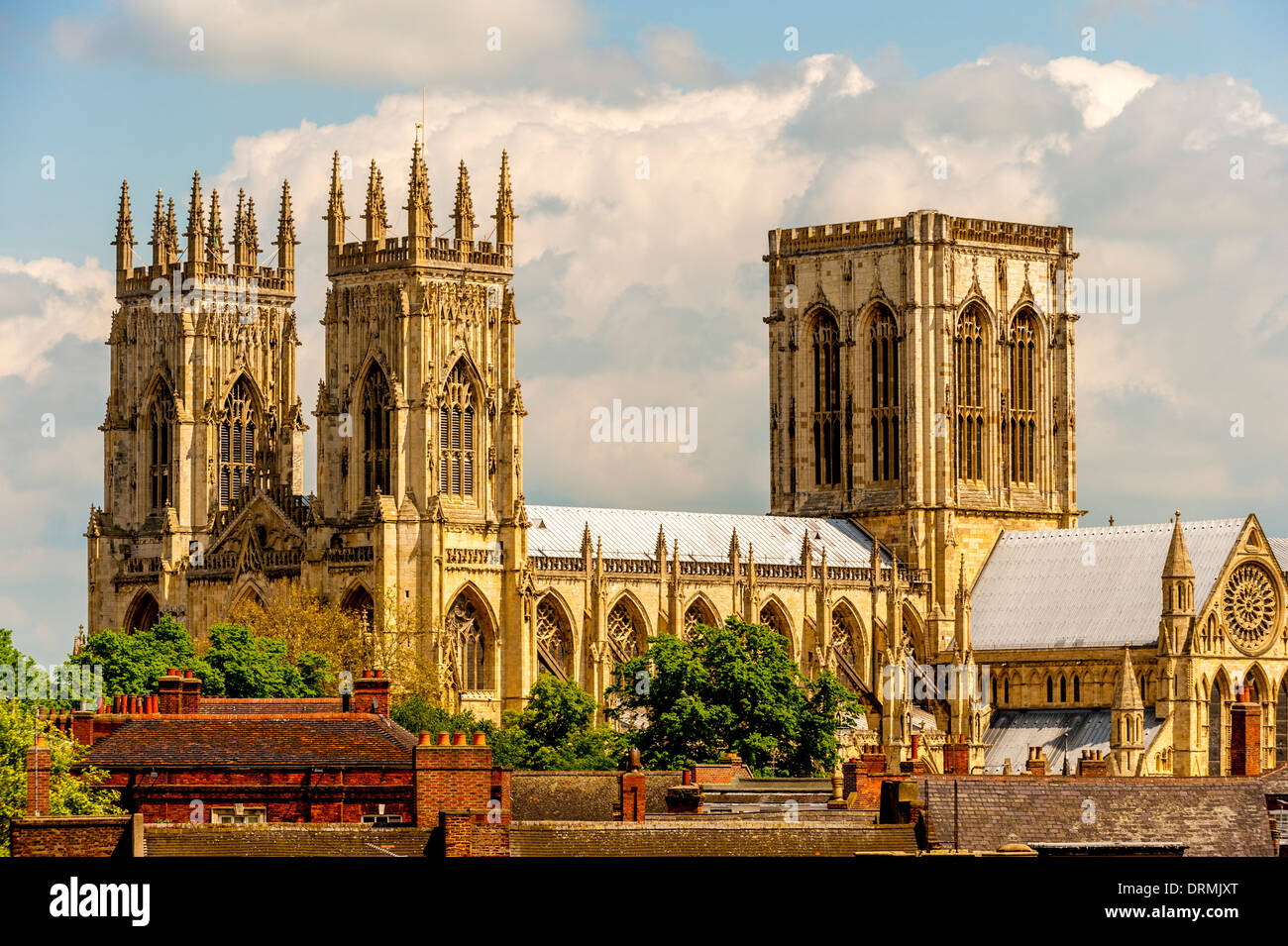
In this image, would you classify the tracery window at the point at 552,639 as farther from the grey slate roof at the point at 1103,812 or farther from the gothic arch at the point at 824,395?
the grey slate roof at the point at 1103,812

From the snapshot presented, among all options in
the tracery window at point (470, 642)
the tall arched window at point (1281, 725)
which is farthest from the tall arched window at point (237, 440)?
the tall arched window at point (1281, 725)

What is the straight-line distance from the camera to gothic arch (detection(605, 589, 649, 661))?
121 meters

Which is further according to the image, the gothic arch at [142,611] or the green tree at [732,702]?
the gothic arch at [142,611]

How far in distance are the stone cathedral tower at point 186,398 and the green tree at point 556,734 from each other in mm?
20487

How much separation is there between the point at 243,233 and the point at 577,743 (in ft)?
116

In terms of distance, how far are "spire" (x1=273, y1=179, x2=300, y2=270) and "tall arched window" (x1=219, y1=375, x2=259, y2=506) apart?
6010mm

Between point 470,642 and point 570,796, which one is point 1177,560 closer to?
point 470,642

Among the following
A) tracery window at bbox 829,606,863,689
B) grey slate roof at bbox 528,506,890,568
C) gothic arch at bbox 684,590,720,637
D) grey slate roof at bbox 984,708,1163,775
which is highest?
grey slate roof at bbox 528,506,890,568

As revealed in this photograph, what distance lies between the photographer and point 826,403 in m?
139

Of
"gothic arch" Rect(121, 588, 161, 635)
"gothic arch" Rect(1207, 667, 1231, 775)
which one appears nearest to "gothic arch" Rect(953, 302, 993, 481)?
"gothic arch" Rect(1207, 667, 1231, 775)

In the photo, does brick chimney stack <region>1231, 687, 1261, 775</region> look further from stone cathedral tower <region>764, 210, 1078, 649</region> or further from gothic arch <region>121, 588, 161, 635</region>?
gothic arch <region>121, 588, 161, 635</region>

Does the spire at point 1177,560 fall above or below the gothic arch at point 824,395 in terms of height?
below

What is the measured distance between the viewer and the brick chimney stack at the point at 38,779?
59.4m

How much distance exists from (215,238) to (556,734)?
34.4 m
